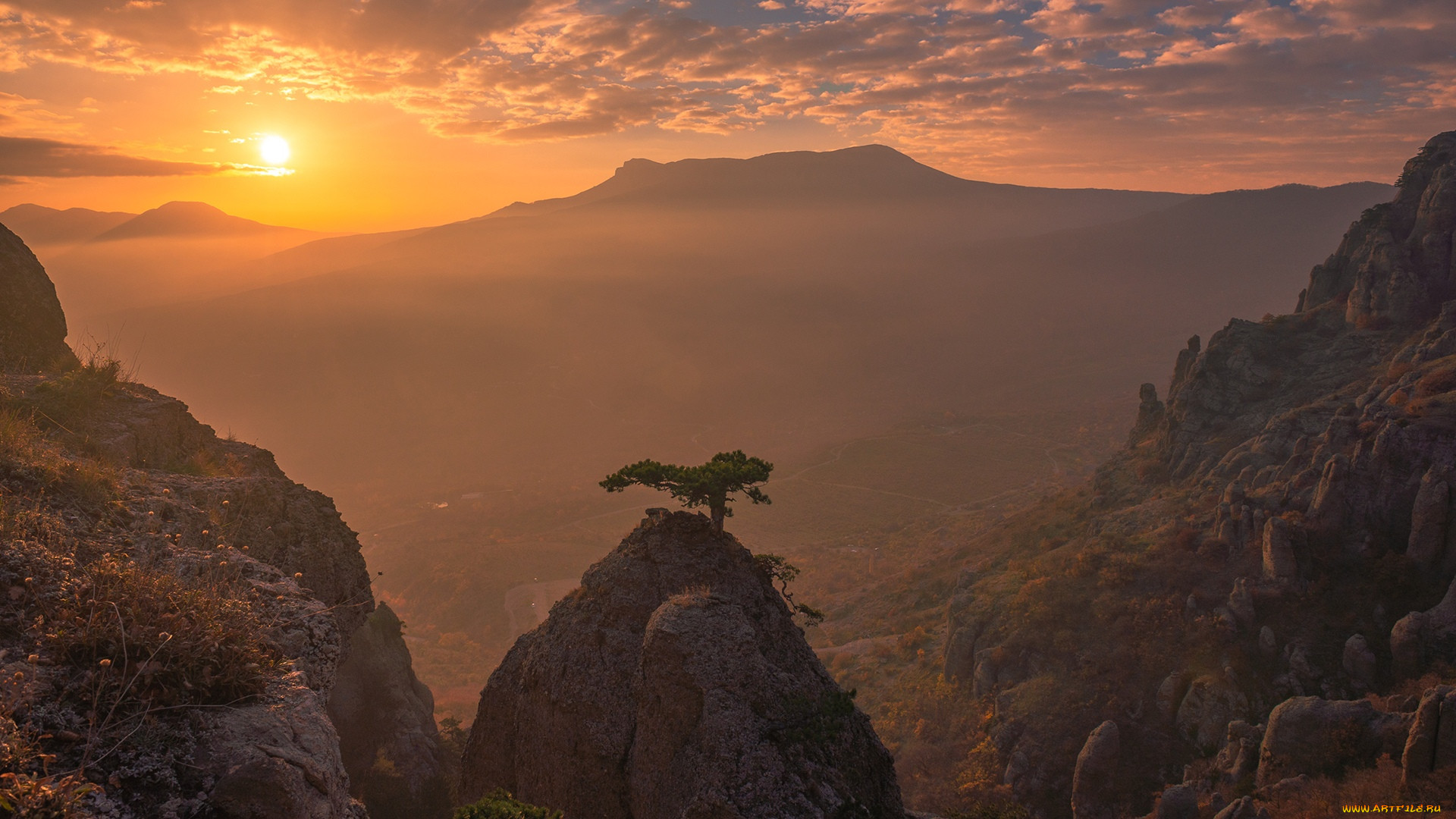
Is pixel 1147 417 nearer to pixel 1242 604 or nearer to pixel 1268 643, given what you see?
pixel 1242 604

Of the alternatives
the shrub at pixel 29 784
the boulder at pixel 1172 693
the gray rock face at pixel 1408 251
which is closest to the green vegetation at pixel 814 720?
the shrub at pixel 29 784

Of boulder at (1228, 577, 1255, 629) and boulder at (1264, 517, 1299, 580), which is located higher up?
boulder at (1264, 517, 1299, 580)

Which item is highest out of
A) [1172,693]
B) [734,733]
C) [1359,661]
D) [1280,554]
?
[734,733]

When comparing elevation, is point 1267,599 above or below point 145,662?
below

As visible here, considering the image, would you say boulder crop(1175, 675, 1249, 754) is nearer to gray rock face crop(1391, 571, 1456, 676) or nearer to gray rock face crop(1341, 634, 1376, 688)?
gray rock face crop(1341, 634, 1376, 688)

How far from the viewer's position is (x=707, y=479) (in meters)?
17.4

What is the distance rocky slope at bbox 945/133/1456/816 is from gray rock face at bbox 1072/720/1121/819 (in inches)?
3.5

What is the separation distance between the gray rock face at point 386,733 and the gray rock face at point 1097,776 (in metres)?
25.8

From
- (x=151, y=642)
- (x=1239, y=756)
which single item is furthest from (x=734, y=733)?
(x=1239, y=756)

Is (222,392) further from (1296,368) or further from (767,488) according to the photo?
(1296,368)

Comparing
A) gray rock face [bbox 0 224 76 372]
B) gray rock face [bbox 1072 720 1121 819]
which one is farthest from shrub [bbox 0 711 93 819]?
gray rock face [bbox 1072 720 1121 819]

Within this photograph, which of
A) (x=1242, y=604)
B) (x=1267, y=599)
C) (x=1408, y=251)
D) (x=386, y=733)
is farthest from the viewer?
(x=1408, y=251)

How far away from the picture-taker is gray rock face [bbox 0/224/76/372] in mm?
20531

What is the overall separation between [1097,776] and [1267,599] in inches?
480
